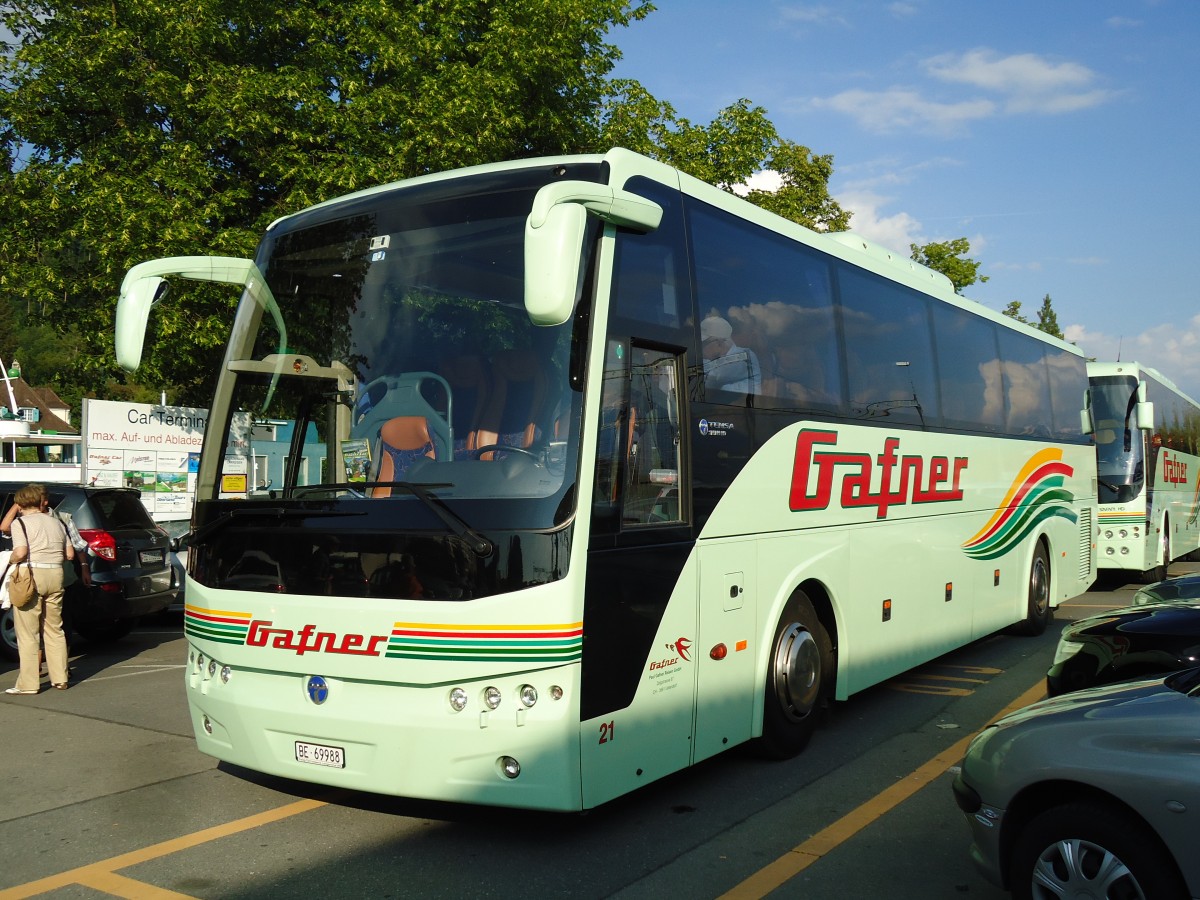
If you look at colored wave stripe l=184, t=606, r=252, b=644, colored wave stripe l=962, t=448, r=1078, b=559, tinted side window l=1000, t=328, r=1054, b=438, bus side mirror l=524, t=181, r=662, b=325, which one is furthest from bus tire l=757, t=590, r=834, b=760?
tinted side window l=1000, t=328, r=1054, b=438

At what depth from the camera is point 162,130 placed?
1755cm

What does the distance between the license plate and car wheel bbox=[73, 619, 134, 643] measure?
810cm

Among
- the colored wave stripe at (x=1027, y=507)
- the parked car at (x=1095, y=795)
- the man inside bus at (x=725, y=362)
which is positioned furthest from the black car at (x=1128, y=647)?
the colored wave stripe at (x=1027, y=507)

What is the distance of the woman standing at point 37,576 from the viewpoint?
9.41m

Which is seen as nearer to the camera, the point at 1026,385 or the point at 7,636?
the point at 7,636

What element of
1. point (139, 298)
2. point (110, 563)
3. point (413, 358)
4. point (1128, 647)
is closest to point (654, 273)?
point (413, 358)

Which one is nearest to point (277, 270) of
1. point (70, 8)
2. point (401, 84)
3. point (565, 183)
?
point (565, 183)

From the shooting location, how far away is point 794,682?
6.93m

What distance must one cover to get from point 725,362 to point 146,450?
12279 mm

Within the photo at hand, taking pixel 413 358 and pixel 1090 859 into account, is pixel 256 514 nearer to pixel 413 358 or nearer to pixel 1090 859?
pixel 413 358

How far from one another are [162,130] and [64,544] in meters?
10.2

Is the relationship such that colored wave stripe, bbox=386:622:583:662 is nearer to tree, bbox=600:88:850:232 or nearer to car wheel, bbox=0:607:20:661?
car wheel, bbox=0:607:20:661

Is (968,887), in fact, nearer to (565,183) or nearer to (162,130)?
(565,183)

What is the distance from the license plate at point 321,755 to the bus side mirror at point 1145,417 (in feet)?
52.6
